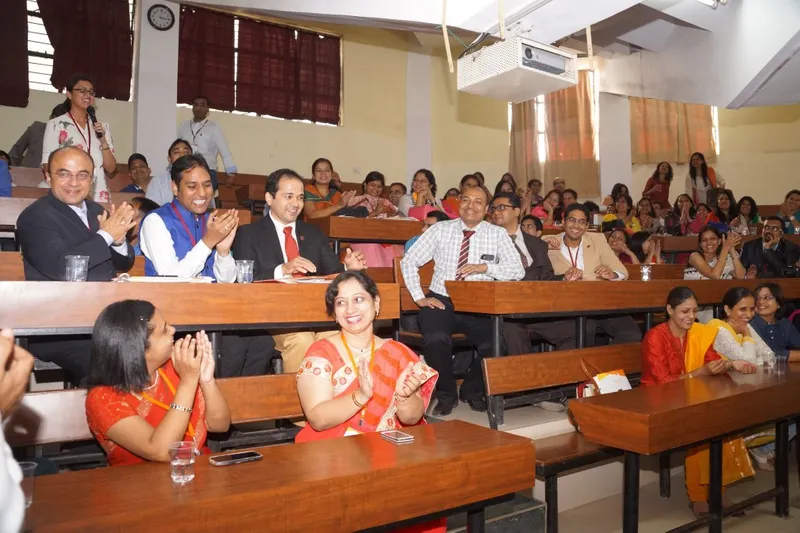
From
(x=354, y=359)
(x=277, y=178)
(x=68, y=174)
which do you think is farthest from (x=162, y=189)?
(x=354, y=359)

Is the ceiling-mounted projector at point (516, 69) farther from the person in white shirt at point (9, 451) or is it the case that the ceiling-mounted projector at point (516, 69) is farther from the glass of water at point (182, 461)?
the person in white shirt at point (9, 451)

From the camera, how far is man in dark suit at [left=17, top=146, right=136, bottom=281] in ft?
7.42

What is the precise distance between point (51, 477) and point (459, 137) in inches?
357

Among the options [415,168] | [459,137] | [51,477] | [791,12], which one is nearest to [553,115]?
[459,137]

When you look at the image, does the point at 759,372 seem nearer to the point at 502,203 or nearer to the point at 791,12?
the point at 502,203

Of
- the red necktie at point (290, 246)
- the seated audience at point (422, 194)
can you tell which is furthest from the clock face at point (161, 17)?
the red necktie at point (290, 246)

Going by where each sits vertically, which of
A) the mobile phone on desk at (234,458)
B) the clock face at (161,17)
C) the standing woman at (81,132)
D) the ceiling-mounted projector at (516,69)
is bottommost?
the mobile phone on desk at (234,458)

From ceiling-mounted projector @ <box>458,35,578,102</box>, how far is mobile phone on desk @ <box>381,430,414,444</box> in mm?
2684

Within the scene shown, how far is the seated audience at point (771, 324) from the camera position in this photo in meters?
4.03

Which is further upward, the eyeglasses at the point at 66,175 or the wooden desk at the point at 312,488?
the eyeglasses at the point at 66,175

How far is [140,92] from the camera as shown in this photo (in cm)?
740

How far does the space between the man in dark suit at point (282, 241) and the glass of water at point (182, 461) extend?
56.3 inches

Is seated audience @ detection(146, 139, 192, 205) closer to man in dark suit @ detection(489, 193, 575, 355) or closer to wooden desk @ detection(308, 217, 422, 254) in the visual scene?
wooden desk @ detection(308, 217, 422, 254)

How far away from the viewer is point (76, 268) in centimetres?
216
